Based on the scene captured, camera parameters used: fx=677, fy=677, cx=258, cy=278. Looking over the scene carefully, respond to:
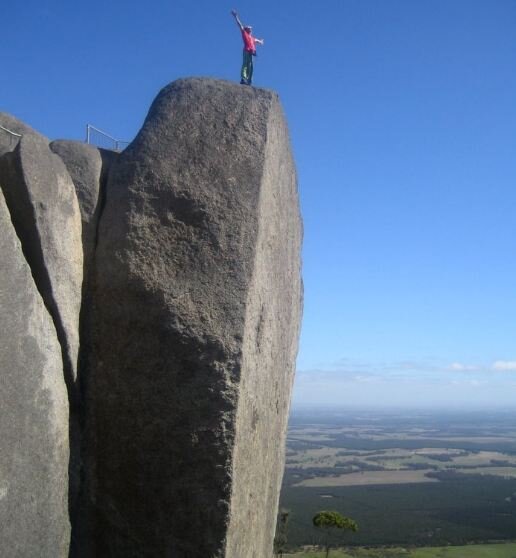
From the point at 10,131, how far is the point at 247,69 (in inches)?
130

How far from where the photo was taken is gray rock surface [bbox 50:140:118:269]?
7.17m

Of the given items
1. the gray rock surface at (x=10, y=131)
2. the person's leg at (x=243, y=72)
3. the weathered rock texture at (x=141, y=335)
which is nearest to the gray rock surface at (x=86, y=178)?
the weathered rock texture at (x=141, y=335)

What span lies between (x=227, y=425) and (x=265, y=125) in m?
3.38

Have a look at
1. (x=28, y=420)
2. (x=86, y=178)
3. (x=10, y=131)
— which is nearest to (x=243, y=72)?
(x=86, y=178)

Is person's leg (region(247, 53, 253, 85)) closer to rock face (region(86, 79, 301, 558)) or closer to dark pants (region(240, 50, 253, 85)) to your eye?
dark pants (region(240, 50, 253, 85))

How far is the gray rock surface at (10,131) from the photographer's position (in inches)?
274

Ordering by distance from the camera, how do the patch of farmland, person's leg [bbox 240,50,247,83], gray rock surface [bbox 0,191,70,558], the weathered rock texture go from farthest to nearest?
the patch of farmland
person's leg [bbox 240,50,247,83]
the weathered rock texture
gray rock surface [bbox 0,191,70,558]

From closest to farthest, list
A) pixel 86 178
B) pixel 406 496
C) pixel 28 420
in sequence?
pixel 28 420 → pixel 86 178 → pixel 406 496

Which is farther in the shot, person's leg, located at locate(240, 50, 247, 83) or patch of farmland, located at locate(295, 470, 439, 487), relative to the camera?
patch of farmland, located at locate(295, 470, 439, 487)

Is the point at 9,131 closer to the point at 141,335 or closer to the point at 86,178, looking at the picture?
the point at 86,178

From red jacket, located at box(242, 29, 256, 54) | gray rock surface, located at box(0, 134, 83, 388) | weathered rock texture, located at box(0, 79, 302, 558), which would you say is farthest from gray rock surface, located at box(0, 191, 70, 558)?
red jacket, located at box(242, 29, 256, 54)

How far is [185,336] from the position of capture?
6656 millimetres

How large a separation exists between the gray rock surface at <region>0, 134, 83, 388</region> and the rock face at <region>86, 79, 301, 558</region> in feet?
0.94

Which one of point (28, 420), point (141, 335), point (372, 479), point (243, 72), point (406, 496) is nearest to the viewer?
point (28, 420)
